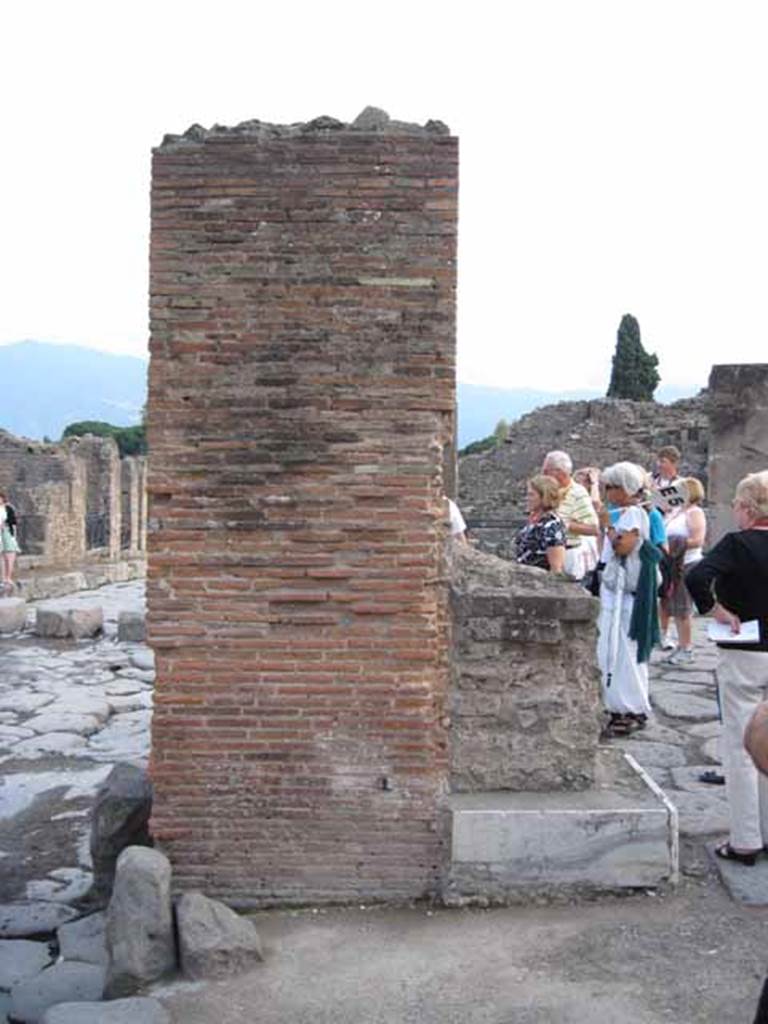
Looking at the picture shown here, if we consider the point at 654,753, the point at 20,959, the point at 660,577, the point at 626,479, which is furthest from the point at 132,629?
the point at 20,959

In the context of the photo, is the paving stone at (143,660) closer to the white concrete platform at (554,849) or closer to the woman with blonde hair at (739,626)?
the white concrete platform at (554,849)

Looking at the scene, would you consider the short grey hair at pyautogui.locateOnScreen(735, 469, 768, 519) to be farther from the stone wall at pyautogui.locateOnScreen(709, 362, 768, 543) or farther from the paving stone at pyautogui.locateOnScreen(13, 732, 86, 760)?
the stone wall at pyautogui.locateOnScreen(709, 362, 768, 543)

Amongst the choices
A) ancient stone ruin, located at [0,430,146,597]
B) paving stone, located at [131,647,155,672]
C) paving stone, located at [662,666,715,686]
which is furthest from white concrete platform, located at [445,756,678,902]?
ancient stone ruin, located at [0,430,146,597]

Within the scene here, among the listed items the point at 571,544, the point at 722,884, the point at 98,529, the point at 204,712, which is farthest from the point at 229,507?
the point at 98,529

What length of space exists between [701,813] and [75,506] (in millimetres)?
23448

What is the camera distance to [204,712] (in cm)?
458

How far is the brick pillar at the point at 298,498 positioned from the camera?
14.8 feet

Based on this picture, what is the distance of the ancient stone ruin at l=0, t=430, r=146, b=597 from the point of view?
25078 millimetres

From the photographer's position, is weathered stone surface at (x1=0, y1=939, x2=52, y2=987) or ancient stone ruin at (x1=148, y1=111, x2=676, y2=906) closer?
weathered stone surface at (x1=0, y1=939, x2=52, y2=987)

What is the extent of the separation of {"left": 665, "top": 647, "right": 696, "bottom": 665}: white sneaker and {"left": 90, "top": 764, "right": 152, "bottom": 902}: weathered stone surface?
5.99 m

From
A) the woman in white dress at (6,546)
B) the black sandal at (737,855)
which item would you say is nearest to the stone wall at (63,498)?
the woman in white dress at (6,546)

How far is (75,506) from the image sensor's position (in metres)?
27.2

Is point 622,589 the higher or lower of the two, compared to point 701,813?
higher

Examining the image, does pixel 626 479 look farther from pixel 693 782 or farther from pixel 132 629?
pixel 132 629
